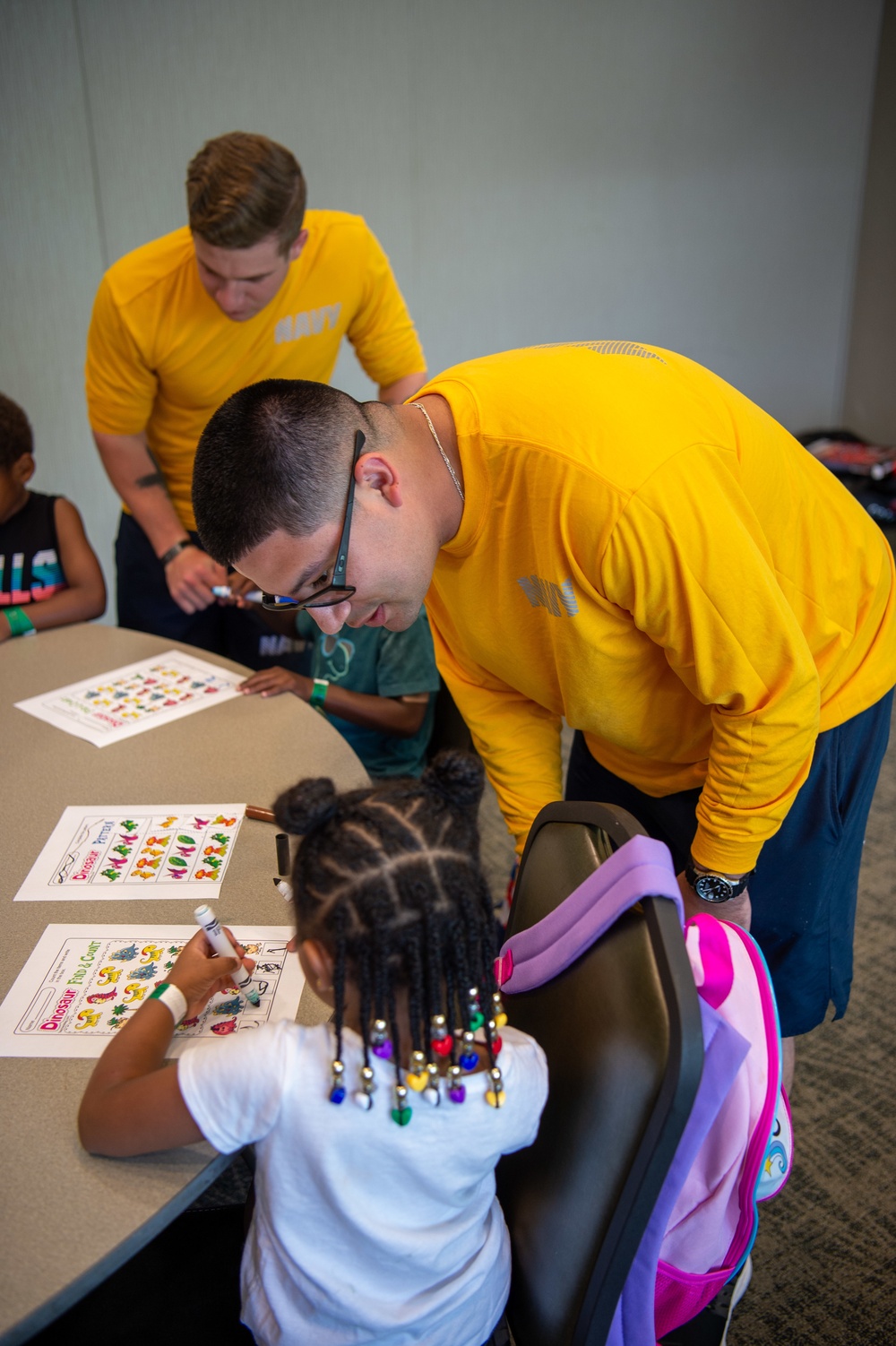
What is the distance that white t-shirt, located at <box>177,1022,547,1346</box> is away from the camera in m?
0.81

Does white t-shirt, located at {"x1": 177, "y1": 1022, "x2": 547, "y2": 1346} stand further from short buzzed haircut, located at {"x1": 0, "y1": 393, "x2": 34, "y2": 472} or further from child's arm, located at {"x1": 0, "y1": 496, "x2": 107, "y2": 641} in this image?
short buzzed haircut, located at {"x1": 0, "y1": 393, "x2": 34, "y2": 472}

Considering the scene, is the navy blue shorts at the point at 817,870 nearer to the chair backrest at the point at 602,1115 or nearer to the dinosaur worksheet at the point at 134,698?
the chair backrest at the point at 602,1115

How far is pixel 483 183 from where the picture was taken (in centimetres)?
394

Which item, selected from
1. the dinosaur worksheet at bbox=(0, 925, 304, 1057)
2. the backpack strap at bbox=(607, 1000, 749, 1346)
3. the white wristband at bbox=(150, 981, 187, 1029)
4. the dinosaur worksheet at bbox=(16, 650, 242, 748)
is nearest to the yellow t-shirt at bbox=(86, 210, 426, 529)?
the dinosaur worksheet at bbox=(16, 650, 242, 748)

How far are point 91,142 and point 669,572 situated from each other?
321cm

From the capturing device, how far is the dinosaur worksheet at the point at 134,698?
65.7 inches

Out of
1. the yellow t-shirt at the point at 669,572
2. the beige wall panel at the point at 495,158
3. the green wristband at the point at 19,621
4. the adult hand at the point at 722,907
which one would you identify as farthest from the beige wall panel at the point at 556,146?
the adult hand at the point at 722,907

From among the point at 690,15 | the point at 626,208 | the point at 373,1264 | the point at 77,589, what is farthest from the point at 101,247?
the point at 373,1264

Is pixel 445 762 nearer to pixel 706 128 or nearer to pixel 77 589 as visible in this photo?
pixel 77 589

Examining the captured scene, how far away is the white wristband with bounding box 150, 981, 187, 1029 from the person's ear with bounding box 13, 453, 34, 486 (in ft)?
5.10

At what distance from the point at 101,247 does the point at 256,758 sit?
2650 millimetres

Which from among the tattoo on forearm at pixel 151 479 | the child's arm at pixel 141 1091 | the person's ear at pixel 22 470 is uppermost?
the person's ear at pixel 22 470

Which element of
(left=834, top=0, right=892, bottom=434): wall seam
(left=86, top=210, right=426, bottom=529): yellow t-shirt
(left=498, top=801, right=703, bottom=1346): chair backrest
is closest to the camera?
(left=498, top=801, right=703, bottom=1346): chair backrest

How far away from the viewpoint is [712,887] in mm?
1178
